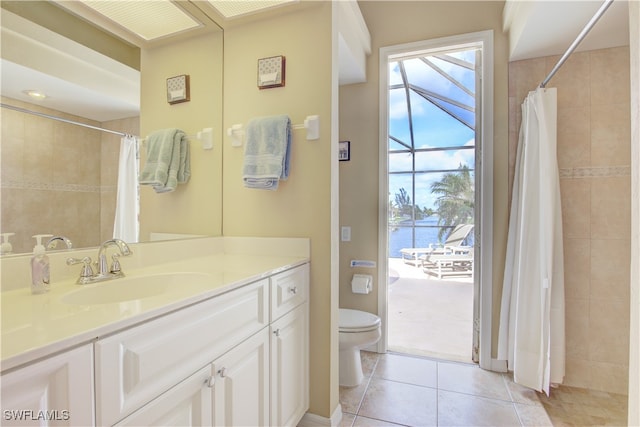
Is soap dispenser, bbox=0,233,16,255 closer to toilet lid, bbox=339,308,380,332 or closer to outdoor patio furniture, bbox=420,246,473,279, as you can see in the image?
toilet lid, bbox=339,308,380,332

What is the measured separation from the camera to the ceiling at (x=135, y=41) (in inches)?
38.9

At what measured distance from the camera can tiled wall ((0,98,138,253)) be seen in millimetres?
939

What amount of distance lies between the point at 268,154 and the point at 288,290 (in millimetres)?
682

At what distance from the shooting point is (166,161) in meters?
1.53

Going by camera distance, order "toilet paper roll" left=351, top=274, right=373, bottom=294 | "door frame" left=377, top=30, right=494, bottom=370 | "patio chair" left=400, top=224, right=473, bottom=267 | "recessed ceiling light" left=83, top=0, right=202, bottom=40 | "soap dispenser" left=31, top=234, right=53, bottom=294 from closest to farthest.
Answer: "soap dispenser" left=31, top=234, right=53, bottom=294, "recessed ceiling light" left=83, top=0, right=202, bottom=40, "door frame" left=377, top=30, right=494, bottom=370, "toilet paper roll" left=351, top=274, right=373, bottom=294, "patio chair" left=400, top=224, right=473, bottom=267

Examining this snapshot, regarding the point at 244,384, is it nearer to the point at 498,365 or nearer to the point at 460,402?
Result: the point at 460,402

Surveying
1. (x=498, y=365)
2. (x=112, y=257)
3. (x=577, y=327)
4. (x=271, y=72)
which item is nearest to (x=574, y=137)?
(x=577, y=327)

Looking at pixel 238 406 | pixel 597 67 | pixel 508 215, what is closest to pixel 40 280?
pixel 238 406

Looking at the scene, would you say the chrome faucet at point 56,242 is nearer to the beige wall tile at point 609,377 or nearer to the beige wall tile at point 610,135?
the beige wall tile at point 610,135

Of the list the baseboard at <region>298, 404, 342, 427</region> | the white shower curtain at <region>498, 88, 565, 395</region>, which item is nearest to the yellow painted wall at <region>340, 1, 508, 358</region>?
the white shower curtain at <region>498, 88, 565, 395</region>

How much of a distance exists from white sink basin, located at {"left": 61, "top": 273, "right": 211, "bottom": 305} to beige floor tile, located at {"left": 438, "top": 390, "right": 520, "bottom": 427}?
1.53 metres

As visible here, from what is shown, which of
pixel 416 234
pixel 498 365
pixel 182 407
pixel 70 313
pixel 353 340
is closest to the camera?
pixel 70 313

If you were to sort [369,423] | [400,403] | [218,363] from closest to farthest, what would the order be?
[218,363] < [369,423] < [400,403]

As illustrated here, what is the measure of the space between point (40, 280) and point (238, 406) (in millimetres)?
737
